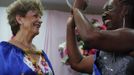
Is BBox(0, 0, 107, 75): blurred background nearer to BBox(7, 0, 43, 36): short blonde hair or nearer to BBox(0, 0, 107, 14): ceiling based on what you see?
BBox(0, 0, 107, 14): ceiling

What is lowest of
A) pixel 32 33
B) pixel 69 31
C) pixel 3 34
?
pixel 3 34

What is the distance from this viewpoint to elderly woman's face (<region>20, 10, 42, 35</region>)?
215 cm

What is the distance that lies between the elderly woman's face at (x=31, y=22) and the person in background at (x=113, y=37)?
0.77 metres

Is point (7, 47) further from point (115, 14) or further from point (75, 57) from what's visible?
point (115, 14)

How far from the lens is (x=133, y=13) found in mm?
1428

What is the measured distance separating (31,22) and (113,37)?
961mm

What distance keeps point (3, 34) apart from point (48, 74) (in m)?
2.32

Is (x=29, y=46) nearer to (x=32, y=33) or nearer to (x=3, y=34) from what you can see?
(x=32, y=33)

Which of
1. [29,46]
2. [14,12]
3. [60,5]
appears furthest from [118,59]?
[60,5]

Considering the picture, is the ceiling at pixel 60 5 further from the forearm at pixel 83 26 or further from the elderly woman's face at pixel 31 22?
the forearm at pixel 83 26

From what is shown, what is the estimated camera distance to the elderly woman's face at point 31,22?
7.07 feet

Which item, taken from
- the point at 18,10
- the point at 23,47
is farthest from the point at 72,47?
the point at 18,10

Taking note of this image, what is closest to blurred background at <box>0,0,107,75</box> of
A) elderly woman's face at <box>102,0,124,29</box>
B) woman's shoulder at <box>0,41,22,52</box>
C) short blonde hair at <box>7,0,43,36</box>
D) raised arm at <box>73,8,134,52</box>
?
short blonde hair at <box>7,0,43,36</box>

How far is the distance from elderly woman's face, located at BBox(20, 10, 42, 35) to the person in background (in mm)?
765
